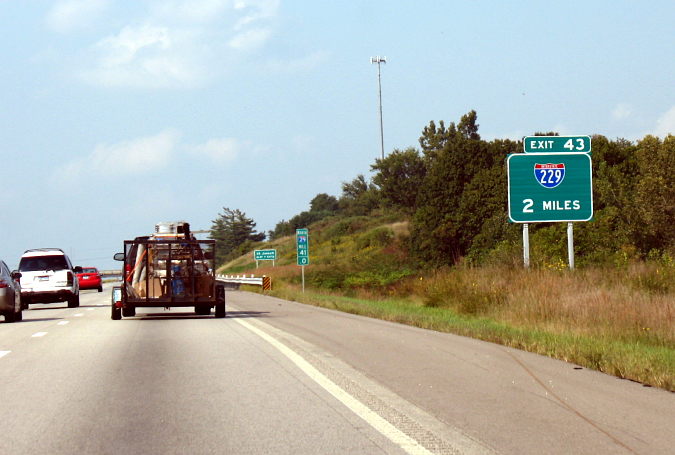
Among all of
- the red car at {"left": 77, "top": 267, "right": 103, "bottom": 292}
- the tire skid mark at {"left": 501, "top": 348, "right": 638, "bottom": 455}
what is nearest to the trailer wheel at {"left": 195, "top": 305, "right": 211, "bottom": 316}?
the tire skid mark at {"left": 501, "top": 348, "right": 638, "bottom": 455}

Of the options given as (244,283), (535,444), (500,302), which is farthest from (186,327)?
(244,283)

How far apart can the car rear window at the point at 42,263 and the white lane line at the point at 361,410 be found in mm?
21968

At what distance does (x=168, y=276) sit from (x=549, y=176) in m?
10.3

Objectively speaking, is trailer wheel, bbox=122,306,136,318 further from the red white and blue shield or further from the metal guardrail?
the metal guardrail

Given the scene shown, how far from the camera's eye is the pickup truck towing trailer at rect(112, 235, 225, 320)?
81.1 feet

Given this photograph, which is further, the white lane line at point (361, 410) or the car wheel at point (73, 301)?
the car wheel at point (73, 301)

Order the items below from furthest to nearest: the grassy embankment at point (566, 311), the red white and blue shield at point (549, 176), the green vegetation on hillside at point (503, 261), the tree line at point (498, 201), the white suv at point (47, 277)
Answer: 1. the tree line at point (498, 201)
2. the white suv at point (47, 277)
3. the red white and blue shield at point (549, 176)
4. the green vegetation on hillside at point (503, 261)
5. the grassy embankment at point (566, 311)

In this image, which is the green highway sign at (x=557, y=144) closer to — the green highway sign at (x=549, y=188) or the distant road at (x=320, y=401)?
the green highway sign at (x=549, y=188)

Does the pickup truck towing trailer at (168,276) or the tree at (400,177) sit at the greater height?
the tree at (400,177)

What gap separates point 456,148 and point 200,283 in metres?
54.8

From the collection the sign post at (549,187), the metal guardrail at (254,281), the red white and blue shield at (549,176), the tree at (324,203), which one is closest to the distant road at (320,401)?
the sign post at (549,187)

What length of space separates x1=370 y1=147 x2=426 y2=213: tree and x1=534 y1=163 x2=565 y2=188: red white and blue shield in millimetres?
79884

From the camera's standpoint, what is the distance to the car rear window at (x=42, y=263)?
3478cm

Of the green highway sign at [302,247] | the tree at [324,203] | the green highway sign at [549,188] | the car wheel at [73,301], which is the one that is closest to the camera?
the green highway sign at [549,188]
